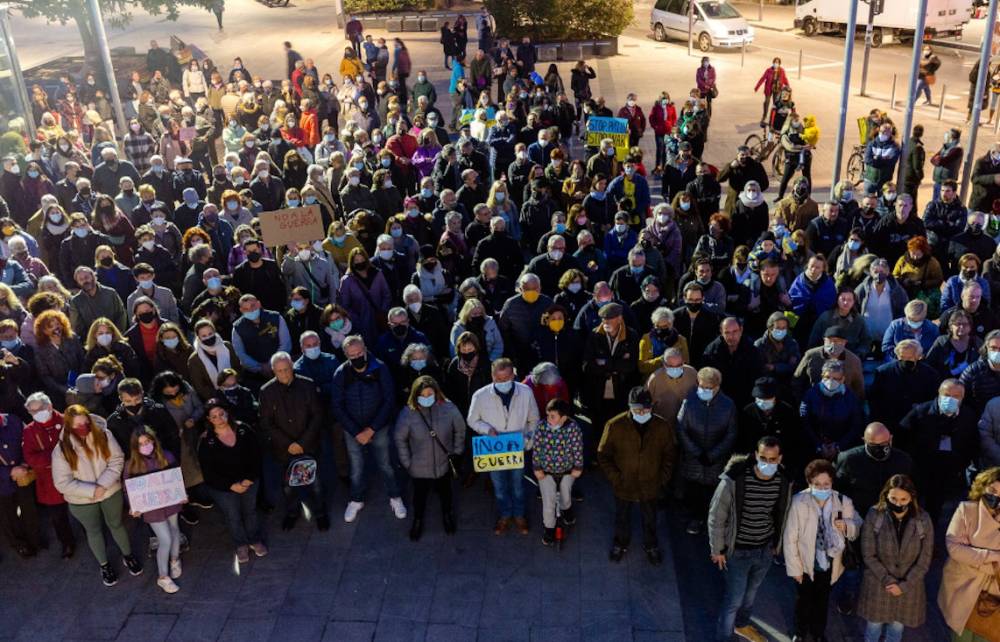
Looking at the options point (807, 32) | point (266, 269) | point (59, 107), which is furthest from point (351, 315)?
point (807, 32)

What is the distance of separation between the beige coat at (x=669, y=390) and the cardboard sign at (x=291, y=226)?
5070 mm

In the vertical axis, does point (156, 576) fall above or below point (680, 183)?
below

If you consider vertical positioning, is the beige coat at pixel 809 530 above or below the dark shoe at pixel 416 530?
above

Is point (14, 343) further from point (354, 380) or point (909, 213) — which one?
point (909, 213)

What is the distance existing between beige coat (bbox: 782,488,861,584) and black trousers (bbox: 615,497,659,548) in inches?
56.3

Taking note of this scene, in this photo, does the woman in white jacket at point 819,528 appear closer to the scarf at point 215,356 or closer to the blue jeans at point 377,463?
the blue jeans at point 377,463

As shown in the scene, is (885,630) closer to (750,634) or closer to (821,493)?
(750,634)

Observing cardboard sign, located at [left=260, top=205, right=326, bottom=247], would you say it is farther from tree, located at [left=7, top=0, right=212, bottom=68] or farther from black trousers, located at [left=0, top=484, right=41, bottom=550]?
tree, located at [left=7, top=0, right=212, bottom=68]

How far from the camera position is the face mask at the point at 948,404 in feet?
23.7

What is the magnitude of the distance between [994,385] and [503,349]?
4.36m

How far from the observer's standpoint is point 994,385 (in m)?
7.76

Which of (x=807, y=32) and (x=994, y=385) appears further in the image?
(x=807, y=32)

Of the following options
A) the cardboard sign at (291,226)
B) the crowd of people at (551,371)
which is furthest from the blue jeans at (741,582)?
the cardboard sign at (291,226)

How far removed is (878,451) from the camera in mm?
6742
